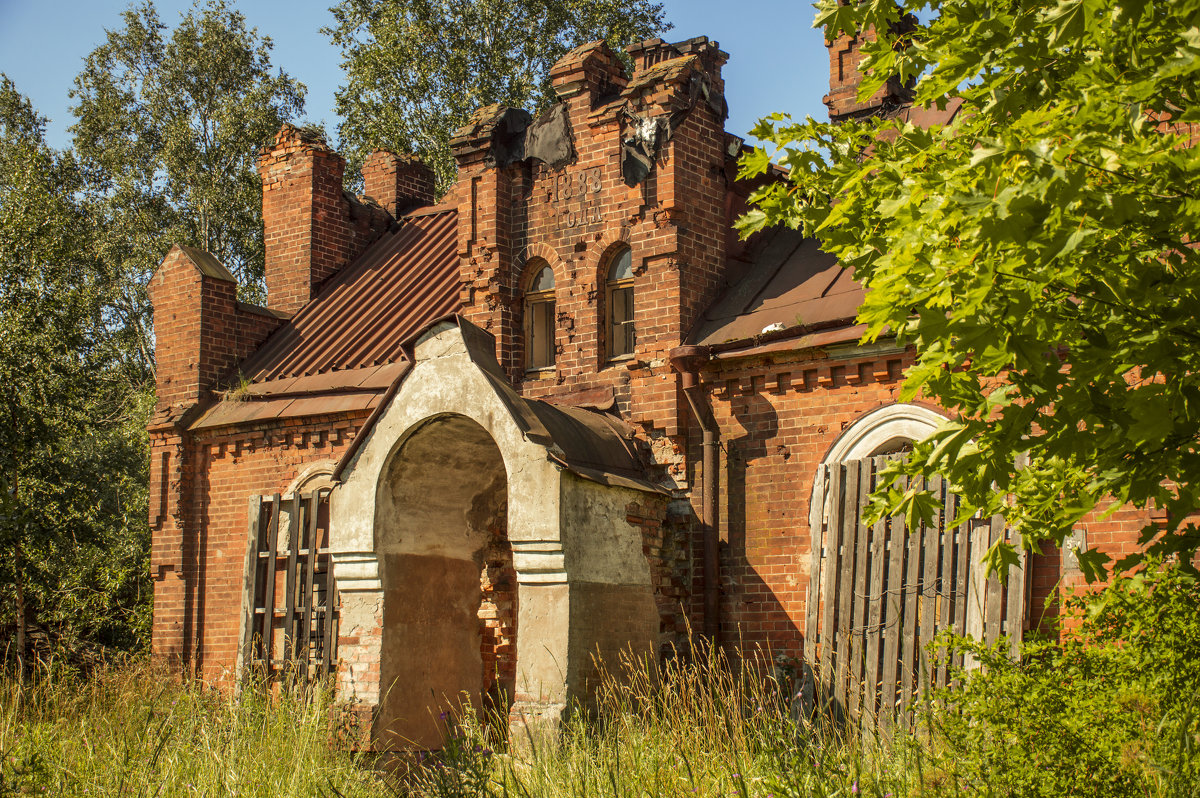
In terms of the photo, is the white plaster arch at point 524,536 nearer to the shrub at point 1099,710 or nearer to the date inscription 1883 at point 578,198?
the date inscription 1883 at point 578,198

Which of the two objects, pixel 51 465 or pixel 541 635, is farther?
pixel 51 465

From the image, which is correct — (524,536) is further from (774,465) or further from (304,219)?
(304,219)

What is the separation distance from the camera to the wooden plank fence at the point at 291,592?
11.8 metres

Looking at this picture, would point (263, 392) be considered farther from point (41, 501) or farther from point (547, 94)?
point (547, 94)

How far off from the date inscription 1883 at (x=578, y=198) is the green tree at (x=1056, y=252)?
674 centimetres

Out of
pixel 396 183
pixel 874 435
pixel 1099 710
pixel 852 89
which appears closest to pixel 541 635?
pixel 874 435

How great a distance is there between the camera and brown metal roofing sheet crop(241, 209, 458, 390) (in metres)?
13.6

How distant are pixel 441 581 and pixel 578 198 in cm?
409

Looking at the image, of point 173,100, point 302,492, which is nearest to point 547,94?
point 173,100

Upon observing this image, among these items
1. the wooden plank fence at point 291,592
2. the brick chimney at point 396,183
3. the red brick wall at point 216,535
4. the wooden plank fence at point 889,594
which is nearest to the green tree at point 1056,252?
the wooden plank fence at point 889,594

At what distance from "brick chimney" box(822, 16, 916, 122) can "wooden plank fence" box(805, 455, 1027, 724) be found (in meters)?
4.89

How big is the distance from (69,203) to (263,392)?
14.2 meters

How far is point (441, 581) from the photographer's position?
35.3ft

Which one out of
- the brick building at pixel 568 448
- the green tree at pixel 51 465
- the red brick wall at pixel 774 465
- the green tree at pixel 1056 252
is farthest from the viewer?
the green tree at pixel 51 465
